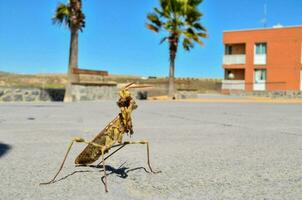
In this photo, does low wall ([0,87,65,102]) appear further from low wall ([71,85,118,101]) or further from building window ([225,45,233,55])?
building window ([225,45,233,55])

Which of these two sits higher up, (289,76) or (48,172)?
(289,76)

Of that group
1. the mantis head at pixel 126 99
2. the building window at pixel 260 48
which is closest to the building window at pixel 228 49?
the building window at pixel 260 48

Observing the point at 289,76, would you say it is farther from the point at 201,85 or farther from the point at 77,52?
the point at 77,52

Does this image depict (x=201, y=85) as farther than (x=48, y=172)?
Yes

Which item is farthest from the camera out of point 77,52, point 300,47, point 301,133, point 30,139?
point 300,47

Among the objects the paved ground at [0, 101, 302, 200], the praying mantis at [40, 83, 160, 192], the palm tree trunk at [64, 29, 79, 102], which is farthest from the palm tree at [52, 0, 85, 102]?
the praying mantis at [40, 83, 160, 192]

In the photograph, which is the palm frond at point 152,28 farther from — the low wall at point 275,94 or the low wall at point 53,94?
the low wall at point 275,94

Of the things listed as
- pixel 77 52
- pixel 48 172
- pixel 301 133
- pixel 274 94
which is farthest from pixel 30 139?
pixel 274 94
